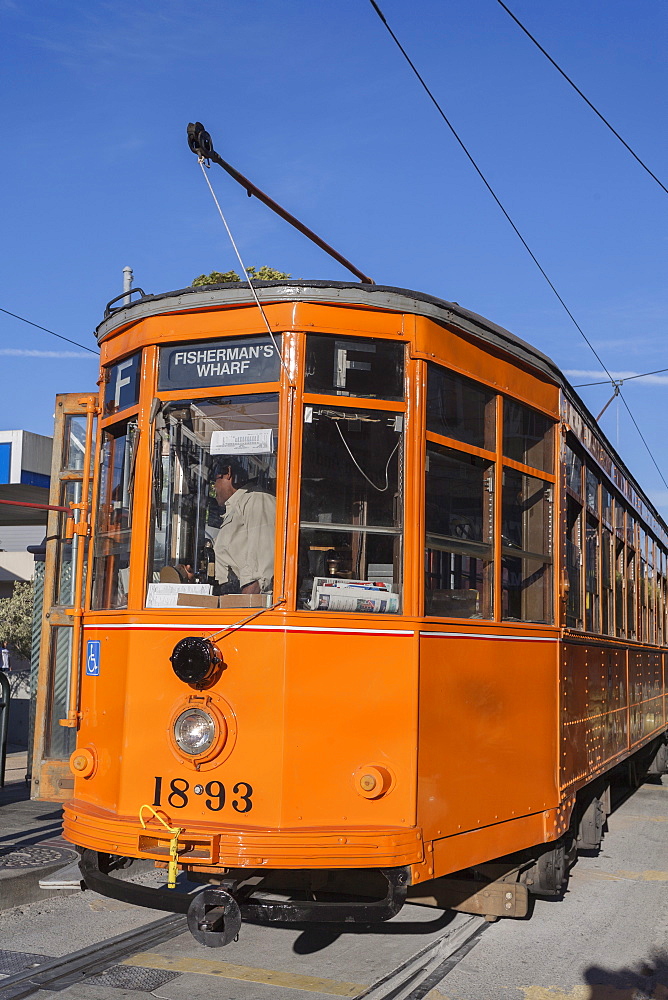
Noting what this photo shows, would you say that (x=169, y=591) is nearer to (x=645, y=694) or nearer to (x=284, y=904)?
(x=284, y=904)

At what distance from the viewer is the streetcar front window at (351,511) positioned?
4.43m

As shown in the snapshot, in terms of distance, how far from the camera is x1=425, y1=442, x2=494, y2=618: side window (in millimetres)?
4664

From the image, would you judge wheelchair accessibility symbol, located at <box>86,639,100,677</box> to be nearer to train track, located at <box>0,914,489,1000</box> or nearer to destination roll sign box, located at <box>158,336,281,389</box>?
destination roll sign box, located at <box>158,336,281,389</box>

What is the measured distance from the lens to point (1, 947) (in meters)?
5.45

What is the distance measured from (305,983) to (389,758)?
1.49 metres

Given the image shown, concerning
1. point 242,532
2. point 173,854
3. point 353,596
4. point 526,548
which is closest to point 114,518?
point 242,532

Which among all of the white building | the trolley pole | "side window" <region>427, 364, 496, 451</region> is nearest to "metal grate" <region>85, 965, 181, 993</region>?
the trolley pole

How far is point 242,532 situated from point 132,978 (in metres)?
2.36

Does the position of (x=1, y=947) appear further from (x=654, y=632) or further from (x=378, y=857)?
(x=654, y=632)

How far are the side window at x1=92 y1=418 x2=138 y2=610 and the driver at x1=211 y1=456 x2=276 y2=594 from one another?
502 millimetres

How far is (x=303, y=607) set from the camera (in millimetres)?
4375

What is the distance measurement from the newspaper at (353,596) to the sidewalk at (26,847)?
11.5 ft

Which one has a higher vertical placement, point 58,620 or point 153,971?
point 58,620

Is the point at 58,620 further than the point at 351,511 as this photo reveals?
Yes
